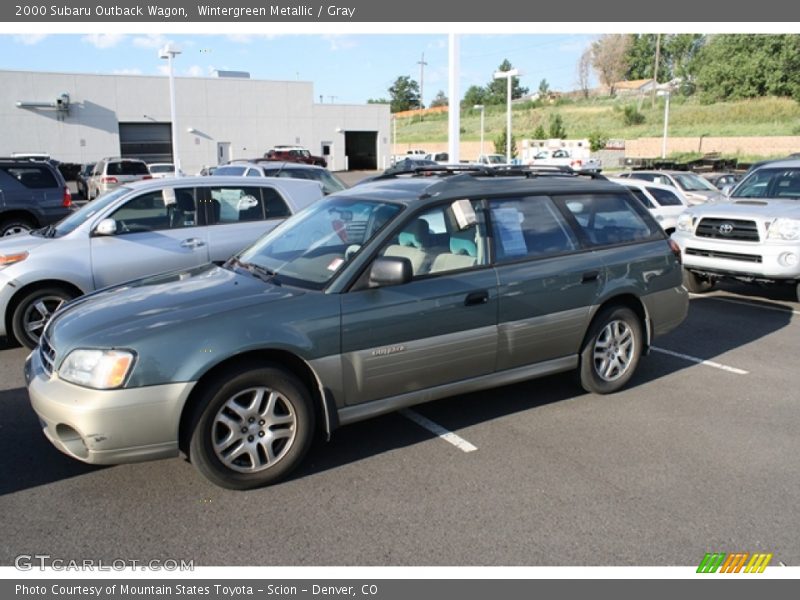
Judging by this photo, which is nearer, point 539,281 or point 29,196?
point 539,281

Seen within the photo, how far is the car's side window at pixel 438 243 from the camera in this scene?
4.61m

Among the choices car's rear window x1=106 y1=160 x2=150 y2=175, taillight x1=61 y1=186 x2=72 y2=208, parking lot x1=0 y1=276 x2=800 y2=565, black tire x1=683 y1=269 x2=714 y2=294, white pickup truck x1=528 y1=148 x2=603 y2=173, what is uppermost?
white pickup truck x1=528 y1=148 x2=603 y2=173

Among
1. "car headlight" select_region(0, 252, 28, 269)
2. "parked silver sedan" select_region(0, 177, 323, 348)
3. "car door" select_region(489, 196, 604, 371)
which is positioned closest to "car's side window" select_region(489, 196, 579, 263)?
"car door" select_region(489, 196, 604, 371)

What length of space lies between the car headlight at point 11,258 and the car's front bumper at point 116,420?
354 centimetres

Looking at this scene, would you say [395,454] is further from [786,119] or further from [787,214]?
[786,119]

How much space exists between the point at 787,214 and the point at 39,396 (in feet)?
28.4

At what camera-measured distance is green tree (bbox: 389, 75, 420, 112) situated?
12788 cm

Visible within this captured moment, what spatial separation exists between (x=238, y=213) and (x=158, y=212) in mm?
886

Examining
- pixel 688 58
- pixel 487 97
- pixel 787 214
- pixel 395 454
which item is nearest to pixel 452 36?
pixel 787 214

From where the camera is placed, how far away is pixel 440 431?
490cm

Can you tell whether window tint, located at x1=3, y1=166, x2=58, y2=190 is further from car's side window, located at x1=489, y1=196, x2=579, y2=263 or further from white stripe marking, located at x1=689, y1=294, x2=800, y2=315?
white stripe marking, located at x1=689, y1=294, x2=800, y2=315

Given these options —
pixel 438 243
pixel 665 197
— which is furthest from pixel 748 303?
pixel 438 243

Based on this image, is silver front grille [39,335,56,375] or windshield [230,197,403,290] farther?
windshield [230,197,403,290]

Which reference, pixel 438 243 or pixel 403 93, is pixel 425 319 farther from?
pixel 403 93
